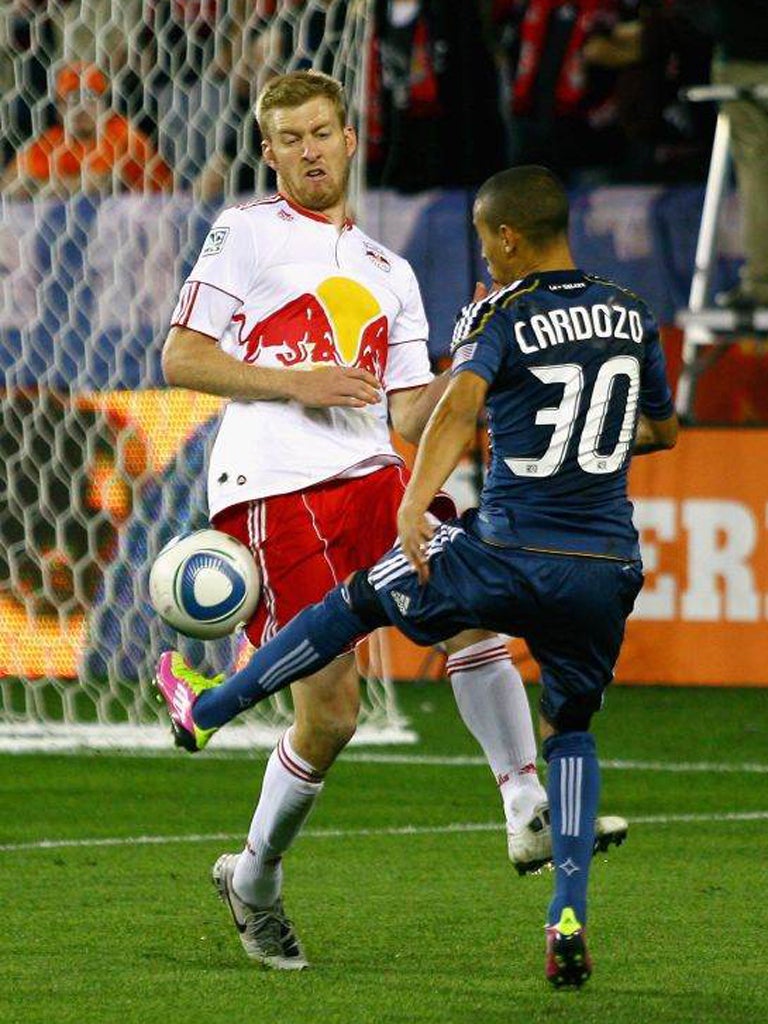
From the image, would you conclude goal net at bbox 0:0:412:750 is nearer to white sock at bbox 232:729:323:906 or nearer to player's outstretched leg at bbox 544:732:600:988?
white sock at bbox 232:729:323:906

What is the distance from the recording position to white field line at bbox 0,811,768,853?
305 inches

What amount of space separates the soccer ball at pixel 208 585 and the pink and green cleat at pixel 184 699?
0.18m

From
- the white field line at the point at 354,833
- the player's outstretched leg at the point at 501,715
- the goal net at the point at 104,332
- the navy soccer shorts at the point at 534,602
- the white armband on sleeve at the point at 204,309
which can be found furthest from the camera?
the goal net at the point at 104,332

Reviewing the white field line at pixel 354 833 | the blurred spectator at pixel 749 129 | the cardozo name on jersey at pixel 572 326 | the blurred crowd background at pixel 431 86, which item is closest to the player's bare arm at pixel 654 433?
the cardozo name on jersey at pixel 572 326

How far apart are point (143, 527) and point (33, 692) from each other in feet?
3.00

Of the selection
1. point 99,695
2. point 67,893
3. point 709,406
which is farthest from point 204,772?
point 709,406

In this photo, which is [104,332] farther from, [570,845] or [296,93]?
[570,845]

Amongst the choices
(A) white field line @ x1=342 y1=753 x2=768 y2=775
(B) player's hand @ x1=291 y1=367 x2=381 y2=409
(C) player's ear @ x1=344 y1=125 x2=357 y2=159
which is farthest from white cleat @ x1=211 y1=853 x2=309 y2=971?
(A) white field line @ x1=342 y1=753 x2=768 y2=775

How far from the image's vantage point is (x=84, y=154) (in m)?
11.5

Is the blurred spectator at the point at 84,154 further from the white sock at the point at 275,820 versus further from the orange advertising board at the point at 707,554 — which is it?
the white sock at the point at 275,820

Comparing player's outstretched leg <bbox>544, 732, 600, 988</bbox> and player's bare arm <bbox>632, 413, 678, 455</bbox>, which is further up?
player's bare arm <bbox>632, 413, 678, 455</bbox>

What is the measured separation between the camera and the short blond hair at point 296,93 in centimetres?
600

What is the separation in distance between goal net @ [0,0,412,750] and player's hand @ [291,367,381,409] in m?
5.03

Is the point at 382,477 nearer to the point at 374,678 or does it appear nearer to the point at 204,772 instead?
the point at 204,772
